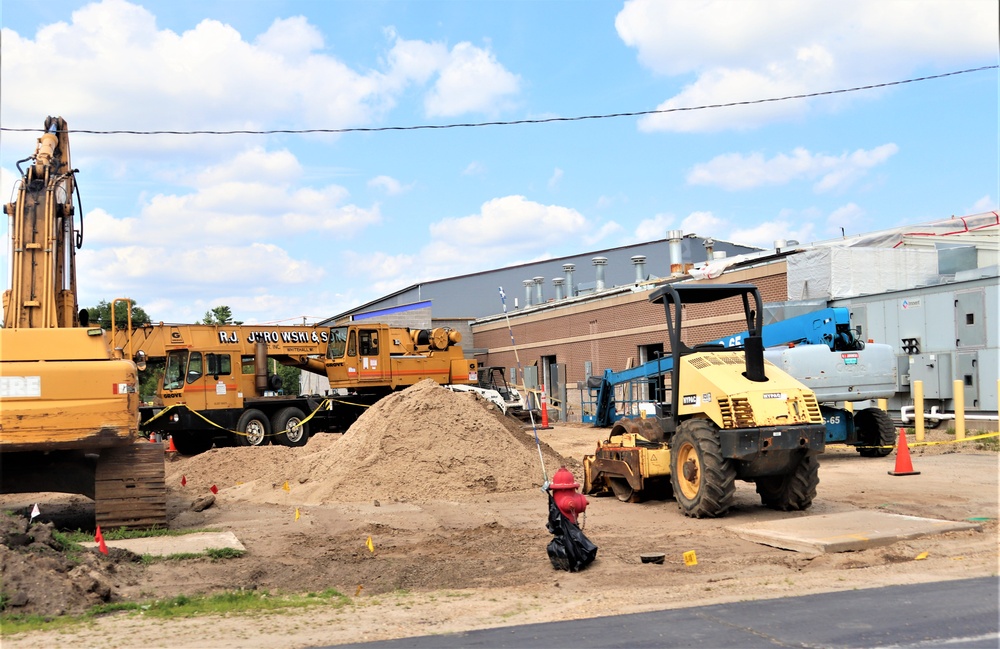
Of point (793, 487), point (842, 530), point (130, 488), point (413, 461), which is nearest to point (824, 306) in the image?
point (413, 461)

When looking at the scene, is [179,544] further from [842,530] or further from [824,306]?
[824,306]

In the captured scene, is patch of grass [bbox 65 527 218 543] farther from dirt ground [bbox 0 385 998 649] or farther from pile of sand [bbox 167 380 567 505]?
pile of sand [bbox 167 380 567 505]

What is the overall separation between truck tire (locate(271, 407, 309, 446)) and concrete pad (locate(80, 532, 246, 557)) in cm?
1509

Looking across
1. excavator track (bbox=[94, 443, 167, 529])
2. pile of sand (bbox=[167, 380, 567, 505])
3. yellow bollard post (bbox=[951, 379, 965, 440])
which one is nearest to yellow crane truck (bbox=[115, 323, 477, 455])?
pile of sand (bbox=[167, 380, 567, 505])

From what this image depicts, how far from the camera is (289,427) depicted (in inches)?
1055

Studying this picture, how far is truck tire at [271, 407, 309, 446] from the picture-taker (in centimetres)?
2662

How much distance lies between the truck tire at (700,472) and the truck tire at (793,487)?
869 mm

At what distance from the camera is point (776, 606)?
720 centimetres

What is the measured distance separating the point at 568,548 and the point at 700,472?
10.6 ft

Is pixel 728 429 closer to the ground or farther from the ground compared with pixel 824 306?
closer to the ground

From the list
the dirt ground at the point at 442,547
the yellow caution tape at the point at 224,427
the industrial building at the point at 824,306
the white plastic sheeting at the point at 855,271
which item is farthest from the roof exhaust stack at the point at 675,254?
the dirt ground at the point at 442,547

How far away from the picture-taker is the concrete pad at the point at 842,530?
9477mm

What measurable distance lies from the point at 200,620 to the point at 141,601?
1125 millimetres

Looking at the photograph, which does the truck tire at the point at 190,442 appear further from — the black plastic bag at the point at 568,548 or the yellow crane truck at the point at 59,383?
the black plastic bag at the point at 568,548
